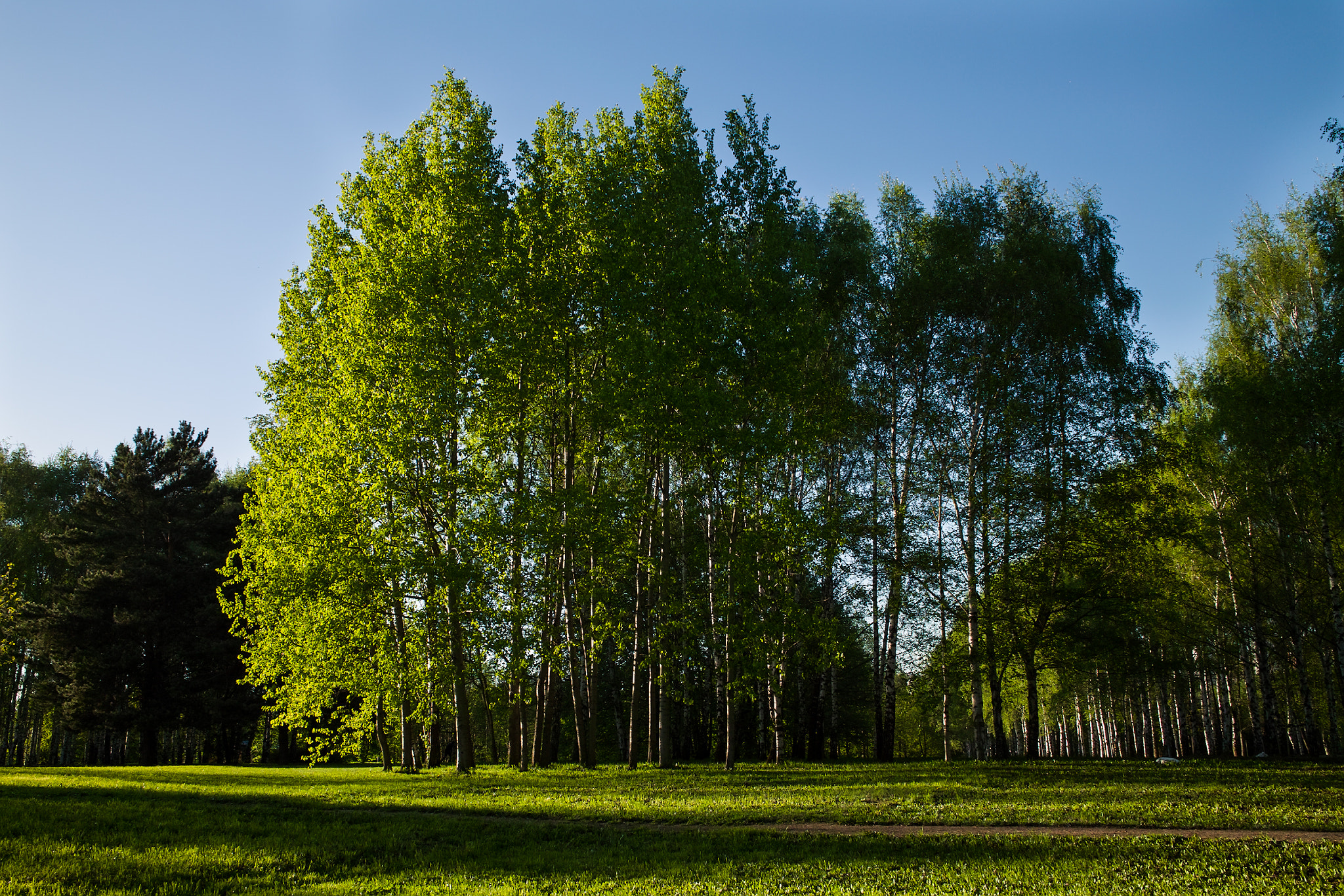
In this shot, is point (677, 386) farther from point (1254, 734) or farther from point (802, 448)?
point (1254, 734)

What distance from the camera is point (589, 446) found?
2461 cm

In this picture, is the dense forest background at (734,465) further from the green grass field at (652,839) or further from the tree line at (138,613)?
the green grass field at (652,839)

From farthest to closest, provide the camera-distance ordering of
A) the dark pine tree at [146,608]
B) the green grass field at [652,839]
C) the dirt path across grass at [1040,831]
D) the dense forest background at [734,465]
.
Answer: the dark pine tree at [146,608], the dense forest background at [734,465], the dirt path across grass at [1040,831], the green grass field at [652,839]

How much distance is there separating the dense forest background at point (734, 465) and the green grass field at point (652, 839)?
231 inches

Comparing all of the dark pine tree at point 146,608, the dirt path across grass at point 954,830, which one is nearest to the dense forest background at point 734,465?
the dark pine tree at point 146,608

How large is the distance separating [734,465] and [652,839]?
1361cm

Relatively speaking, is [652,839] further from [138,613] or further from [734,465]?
[138,613]

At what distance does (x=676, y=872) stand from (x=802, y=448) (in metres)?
14.6

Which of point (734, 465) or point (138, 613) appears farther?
point (138, 613)

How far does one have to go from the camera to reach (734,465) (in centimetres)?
2370

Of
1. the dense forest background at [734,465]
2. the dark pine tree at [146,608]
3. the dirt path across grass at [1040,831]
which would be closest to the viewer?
the dirt path across grass at [1040,831]

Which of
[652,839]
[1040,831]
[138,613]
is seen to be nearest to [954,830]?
[1040,831]

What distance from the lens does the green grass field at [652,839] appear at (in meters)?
8.56

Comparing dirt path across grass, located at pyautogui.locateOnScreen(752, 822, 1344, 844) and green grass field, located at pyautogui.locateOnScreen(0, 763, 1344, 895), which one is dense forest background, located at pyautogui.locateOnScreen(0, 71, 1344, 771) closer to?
green grass field, located at pyautogui.locateOnScreen(0, 763, 1344, 895)
